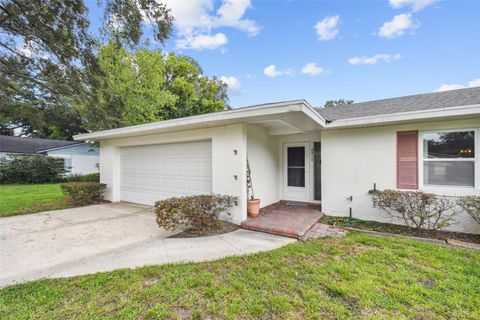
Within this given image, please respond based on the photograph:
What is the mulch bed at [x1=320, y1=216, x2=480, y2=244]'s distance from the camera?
4.63m

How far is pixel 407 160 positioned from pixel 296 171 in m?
3.22

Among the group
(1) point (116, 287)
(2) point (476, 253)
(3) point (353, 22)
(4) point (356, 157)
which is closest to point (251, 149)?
(4) point (356, 157)

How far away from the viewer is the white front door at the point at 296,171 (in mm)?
7582

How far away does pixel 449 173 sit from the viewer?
16.7ft

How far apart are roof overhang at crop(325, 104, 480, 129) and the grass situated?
273 centimetres

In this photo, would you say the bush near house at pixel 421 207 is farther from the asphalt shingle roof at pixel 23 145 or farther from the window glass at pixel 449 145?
the asphalt shingle roof at pixel 23 145

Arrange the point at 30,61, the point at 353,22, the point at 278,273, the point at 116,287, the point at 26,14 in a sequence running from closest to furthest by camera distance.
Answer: the point at 116,287
the point at 278,273
the point at 26,14
the point at 30,61
the point at 353,22

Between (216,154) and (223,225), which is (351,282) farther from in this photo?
(216,154)

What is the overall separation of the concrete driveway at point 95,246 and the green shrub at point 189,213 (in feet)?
1.21

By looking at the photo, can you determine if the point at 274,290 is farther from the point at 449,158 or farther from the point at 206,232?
the point at 449,158

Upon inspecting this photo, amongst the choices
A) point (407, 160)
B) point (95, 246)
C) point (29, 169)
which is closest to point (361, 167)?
point (407, 160)

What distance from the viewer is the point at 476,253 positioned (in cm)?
378

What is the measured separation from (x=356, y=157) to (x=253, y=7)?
20.0 feet

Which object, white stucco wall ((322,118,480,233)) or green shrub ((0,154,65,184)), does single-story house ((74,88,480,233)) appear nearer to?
white stucco wall ((322,118,480,233))
